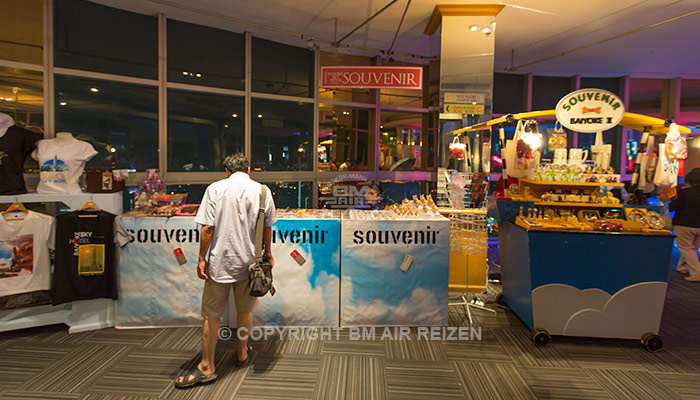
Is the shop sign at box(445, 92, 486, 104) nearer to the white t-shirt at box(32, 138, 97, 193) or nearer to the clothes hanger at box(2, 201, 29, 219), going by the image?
the white t-shirt at box(32, 138, 97, 193)

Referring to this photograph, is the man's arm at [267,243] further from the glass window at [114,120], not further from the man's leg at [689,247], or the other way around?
the man's leg at [689,247]

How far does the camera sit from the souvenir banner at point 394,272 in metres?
3.42

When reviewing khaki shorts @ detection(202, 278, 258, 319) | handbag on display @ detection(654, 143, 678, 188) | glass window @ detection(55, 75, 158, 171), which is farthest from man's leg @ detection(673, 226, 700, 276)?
glass window @ detection(55, 75, 158, 171)

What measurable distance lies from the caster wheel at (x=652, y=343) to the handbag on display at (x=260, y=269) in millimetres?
3258

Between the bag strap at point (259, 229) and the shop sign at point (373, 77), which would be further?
the shop sign at point (373, 77)

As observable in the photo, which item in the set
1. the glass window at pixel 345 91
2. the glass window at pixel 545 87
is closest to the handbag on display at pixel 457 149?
the glass window at pixel 345 91

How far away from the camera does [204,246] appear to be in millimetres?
2549

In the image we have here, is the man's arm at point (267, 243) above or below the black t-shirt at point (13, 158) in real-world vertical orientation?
below

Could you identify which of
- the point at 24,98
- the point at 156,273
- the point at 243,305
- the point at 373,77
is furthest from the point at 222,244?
the point at 24,98

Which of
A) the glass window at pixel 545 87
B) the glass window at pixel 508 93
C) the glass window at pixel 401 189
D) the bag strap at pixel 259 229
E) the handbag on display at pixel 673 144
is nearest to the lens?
the bag strap at pixel 259 229

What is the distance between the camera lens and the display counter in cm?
320

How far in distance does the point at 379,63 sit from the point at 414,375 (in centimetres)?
549

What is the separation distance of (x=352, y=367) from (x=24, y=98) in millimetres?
4510

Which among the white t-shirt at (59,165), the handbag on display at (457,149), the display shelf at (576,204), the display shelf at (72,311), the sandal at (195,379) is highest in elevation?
the handbag on display at (457,149)
